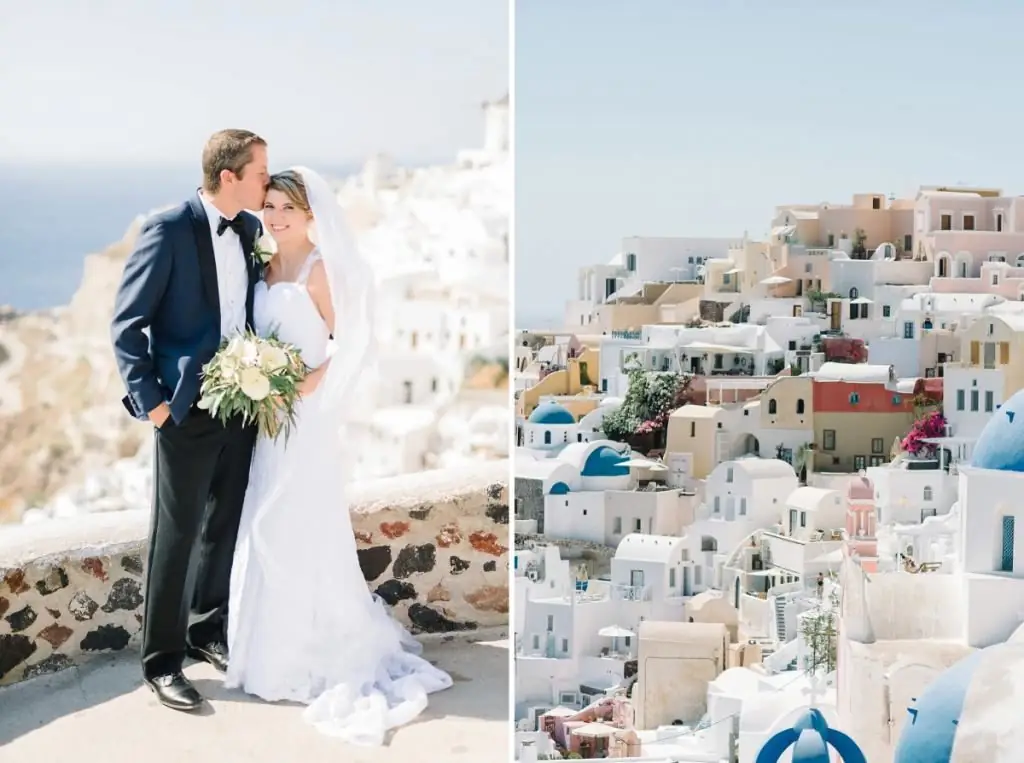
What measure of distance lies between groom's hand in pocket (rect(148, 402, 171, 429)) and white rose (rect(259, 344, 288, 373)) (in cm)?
25

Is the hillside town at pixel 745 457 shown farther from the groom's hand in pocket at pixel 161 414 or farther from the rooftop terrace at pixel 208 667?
the groom's hand in pocket at pixel 161 414

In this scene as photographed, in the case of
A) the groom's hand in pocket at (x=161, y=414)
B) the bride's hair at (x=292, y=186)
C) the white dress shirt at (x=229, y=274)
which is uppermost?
the bride's hair at (x=292, y=186)

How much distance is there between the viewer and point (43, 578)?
11.0 feet

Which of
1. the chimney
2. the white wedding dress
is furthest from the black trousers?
the chimney

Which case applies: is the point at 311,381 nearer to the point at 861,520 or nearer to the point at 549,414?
the point at 549,414

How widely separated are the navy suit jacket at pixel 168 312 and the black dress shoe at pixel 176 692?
0.65 metres

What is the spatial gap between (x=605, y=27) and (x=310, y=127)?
793cm

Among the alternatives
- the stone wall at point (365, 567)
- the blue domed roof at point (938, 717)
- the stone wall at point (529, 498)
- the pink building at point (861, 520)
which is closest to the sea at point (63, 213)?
the stone wall at point (365, 567)

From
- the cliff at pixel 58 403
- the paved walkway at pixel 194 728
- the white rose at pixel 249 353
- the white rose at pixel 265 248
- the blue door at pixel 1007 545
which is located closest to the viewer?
the paved walkway at pixel 194 728

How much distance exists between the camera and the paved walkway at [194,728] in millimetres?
2990

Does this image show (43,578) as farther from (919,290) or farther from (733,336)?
(919,290)

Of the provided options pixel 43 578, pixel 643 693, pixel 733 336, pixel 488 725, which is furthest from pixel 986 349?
pixel 43 578

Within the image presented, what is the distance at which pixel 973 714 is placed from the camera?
340cm

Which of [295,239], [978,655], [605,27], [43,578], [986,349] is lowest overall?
[978,655]
